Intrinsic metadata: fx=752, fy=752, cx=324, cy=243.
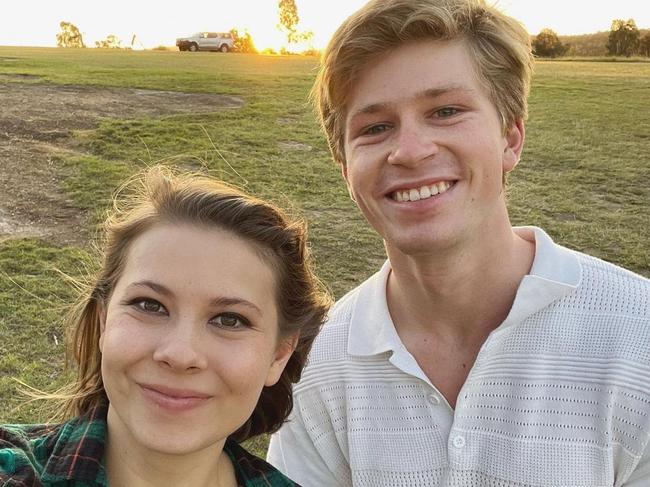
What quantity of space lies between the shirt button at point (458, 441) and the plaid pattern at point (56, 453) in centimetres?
101

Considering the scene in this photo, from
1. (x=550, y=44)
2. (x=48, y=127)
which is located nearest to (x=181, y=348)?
(x=48, y=127)

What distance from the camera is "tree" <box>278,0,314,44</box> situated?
44500mm

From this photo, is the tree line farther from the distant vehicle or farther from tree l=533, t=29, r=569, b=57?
the distant vehicle

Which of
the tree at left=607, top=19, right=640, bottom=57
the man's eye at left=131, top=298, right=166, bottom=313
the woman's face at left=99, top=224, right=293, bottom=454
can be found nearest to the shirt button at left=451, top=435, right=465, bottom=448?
the woman's face at left=99, top=224, right=293, bottom=454

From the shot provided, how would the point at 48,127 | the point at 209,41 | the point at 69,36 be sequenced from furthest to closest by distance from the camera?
the point at 69,36 < the point at 209,41 < the point at 48,127

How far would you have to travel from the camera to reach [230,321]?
204cm

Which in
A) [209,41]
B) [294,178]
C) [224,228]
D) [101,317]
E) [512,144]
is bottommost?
[294,178]

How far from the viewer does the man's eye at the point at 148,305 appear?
6.46ft

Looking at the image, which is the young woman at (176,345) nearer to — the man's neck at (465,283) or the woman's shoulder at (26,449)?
the woman's shoulder at (26,449)

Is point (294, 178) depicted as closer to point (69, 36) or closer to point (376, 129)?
point (376, 129)

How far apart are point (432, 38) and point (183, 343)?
3.97ft

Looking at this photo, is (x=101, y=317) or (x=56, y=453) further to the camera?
(x=101, y=317)

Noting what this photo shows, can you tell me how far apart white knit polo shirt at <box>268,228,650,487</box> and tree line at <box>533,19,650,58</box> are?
30.2 m

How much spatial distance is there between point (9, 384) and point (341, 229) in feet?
11.8
